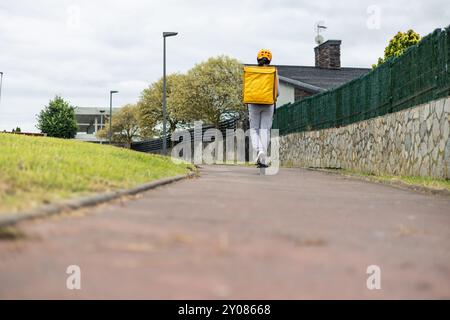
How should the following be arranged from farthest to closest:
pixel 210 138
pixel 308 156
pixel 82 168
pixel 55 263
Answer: pixel 210 138, pixel 308 156, pixel 82 168, pixel 55 263

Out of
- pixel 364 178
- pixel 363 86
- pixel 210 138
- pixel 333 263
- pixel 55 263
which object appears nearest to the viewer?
pixel 55 263

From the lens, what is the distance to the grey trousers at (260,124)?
12.3m

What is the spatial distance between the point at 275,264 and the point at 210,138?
40317 millimetres

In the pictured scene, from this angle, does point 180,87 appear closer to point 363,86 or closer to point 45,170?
point 363,86

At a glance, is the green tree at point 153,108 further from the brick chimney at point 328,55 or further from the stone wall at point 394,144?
the stone wall at point 394,144

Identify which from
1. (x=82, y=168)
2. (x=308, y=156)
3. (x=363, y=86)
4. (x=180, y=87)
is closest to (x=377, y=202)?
(x=82, y=168)

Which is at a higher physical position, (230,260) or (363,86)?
(363,86)

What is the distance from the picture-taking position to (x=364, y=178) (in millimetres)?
12672

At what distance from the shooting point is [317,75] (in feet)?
132

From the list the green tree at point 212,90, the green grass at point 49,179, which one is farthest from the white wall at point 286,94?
the green grass at point 49,179

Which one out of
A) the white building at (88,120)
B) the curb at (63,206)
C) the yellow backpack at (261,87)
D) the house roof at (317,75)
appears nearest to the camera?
the curb at (63,206)

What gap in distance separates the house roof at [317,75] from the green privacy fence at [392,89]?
56.9 ft

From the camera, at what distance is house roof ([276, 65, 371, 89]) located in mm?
38625
